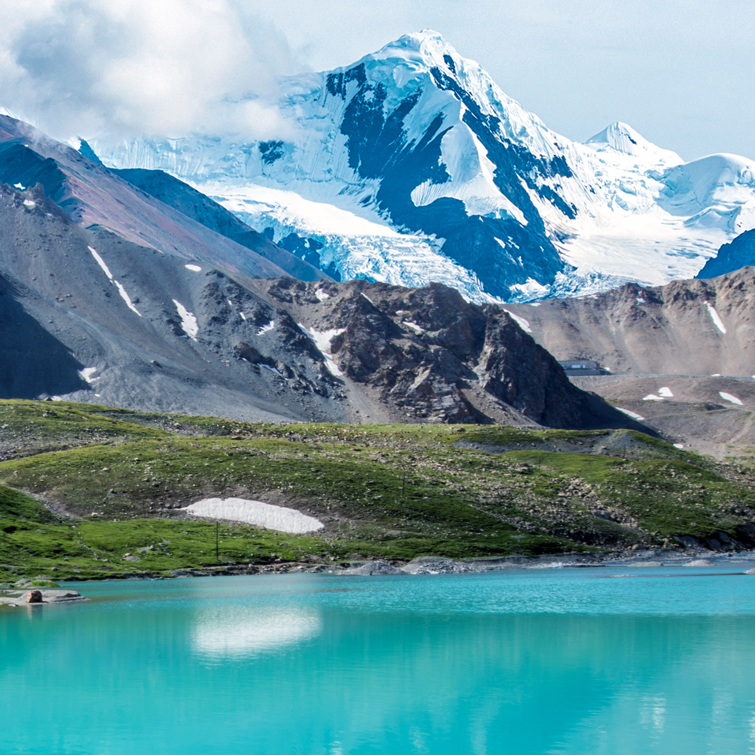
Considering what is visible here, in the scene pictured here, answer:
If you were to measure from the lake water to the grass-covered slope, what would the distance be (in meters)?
32.2

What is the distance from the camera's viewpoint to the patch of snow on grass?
4668 inches

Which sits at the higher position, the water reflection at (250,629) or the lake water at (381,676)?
the lake water at (381,676)

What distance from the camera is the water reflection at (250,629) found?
50.9m

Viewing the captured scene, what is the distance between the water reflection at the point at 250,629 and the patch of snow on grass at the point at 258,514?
A: 4897 cm

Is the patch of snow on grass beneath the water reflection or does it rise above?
above

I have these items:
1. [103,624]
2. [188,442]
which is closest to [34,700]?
[103,624]

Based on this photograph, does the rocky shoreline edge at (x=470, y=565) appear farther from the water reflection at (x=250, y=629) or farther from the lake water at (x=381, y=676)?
the water reflection at (x=250, y=629)

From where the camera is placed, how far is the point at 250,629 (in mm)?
57719

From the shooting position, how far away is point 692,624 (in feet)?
190

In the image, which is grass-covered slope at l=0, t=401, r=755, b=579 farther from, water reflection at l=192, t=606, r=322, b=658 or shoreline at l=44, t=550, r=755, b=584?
water reflection at l=192, t=606, r=322, b=658

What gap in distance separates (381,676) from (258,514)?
262 feet

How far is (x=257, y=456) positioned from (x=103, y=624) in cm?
8247

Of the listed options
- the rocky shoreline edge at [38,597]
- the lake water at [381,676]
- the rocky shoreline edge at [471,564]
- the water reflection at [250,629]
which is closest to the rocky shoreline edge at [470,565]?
the rocky shoreline edge at [471,564]

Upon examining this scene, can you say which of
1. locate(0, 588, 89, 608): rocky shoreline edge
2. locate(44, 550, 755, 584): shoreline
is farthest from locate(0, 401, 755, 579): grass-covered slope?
locate(0, 588, 89, 608): rocky shoreline edge
